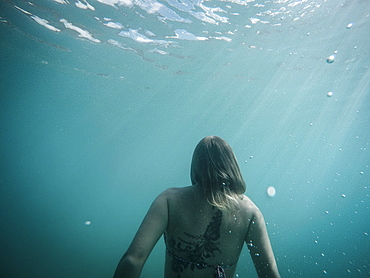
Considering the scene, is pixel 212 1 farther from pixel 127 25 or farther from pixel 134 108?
pixel 134 108

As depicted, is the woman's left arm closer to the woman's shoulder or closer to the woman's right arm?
the woman's shoulder

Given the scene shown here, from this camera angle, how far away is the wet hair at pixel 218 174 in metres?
1.90

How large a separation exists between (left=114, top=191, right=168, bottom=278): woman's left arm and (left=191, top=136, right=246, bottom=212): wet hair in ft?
1.41

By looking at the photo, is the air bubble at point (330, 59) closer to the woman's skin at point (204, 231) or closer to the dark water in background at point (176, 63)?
the dark water in background at point (176, 63)

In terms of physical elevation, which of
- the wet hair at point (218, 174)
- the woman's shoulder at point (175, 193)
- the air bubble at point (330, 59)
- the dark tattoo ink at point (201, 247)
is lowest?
the dark tattoo ink at point (201, 247)

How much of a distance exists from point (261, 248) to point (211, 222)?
2.03ft

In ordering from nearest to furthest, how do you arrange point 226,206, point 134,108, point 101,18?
point 226,206
point 101,18
point 134,108

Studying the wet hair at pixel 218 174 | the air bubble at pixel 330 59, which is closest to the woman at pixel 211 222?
the wet hair at pixel 218 174

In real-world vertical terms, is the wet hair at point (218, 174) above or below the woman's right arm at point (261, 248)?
above

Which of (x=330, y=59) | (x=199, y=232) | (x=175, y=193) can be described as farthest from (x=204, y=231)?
(x=330, y=59)

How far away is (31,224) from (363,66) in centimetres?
3115

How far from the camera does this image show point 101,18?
40.5ft

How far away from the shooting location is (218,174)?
6.33 feet

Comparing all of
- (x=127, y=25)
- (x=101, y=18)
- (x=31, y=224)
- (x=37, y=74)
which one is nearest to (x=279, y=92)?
(x=127, y=25)
